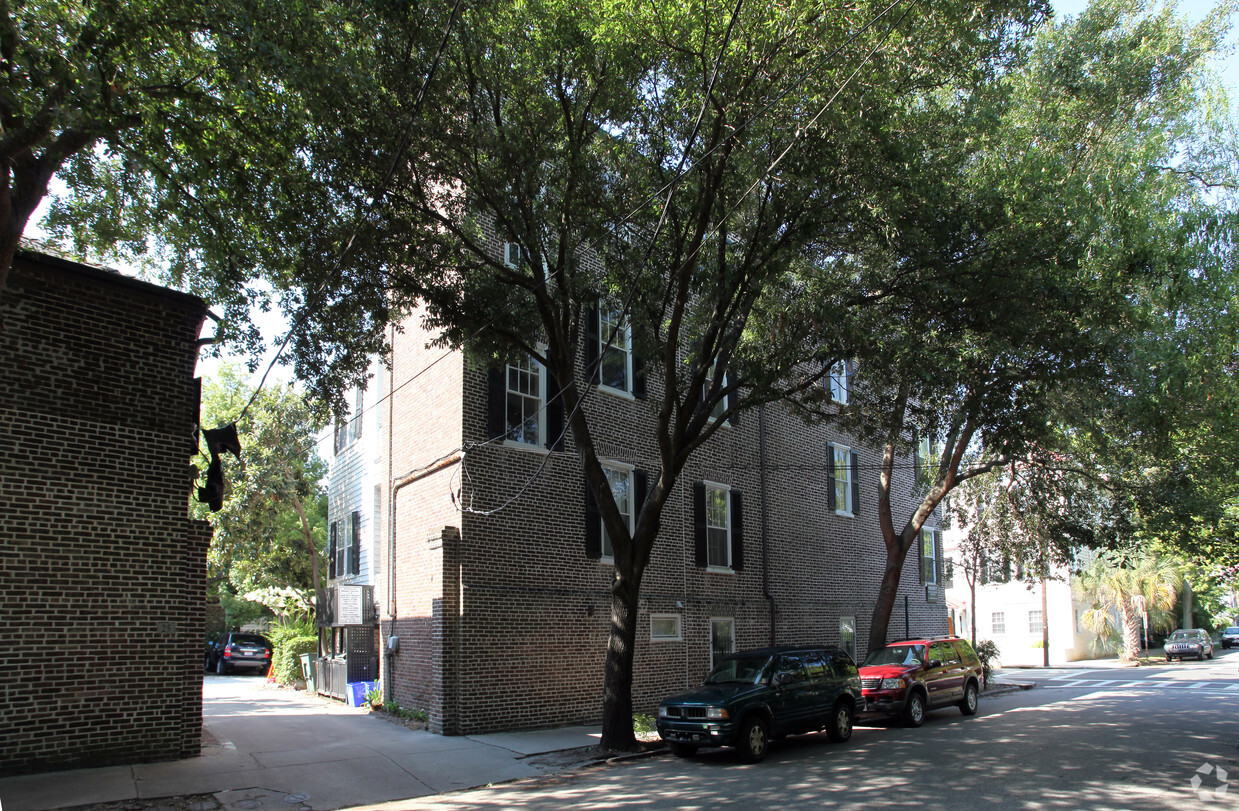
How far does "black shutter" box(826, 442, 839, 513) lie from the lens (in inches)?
932

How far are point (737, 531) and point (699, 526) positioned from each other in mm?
1502

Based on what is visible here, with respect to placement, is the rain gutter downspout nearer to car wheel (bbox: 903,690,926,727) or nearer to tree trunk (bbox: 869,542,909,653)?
tree trunk (bbox: 869,542,909,653)

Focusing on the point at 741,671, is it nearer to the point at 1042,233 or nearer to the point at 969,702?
the point at 969,702

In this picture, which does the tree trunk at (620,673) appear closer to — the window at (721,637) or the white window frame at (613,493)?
the white window frame at (613,493)

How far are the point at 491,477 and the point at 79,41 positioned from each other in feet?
28.4

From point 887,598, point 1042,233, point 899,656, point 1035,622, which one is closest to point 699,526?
point 899,656

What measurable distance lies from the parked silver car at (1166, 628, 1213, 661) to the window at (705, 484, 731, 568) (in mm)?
29139

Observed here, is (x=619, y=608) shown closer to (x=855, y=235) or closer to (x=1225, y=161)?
(x=855, y=235)

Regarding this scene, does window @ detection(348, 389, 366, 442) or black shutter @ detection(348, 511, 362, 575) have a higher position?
window @ detection(348, 389, 366, 442)

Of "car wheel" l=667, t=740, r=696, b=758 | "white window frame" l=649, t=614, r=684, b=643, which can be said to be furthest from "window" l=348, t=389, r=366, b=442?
"car wheel" l=667, t=740, r=696, b=758

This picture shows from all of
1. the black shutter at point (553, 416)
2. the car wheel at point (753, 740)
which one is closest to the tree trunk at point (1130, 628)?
the car wheel at point (753, 740)

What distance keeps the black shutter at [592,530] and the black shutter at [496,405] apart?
217 centimetres

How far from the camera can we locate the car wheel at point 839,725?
13820 millimetres

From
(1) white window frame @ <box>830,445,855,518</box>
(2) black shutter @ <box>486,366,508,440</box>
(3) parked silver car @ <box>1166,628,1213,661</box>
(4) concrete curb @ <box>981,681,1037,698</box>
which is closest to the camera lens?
(2) black shutter @ <box>486,366,508,440</box>
